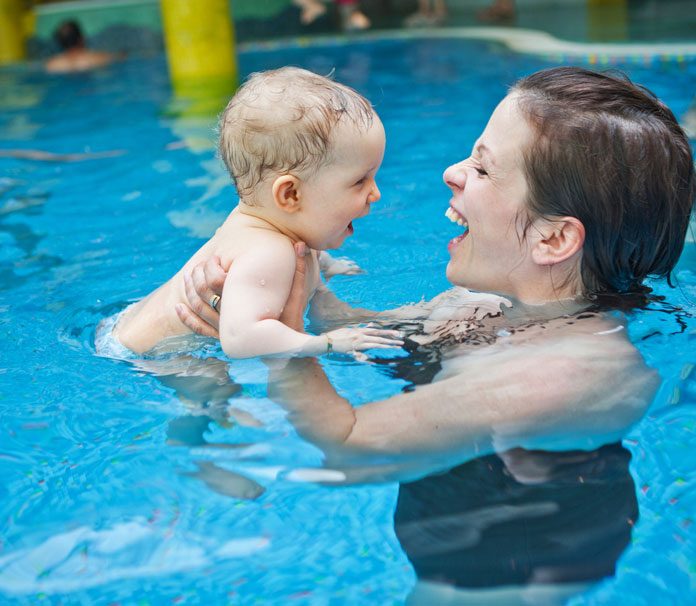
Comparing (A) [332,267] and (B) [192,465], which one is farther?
(A) [332,267]

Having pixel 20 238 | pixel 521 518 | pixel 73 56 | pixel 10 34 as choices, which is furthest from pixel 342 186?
pixel 10 34

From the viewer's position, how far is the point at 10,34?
12766 mm

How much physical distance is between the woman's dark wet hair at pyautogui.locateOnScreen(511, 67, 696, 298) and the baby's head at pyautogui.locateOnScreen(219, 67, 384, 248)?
0.50 meters

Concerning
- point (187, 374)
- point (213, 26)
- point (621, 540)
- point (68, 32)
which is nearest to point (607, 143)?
point (621, 540)

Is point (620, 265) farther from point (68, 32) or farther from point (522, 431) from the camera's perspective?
point (68, 32)

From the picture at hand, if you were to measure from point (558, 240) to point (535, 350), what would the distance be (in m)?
0.33

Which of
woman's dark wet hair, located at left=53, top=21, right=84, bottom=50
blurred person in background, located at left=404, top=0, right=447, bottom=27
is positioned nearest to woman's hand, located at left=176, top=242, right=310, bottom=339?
woman's dark wet hair, located at left=53, top=21, right=84, bottom=50

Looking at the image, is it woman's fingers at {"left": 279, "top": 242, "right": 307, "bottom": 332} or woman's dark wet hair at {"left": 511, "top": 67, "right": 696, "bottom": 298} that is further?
woman's fingers at {"left": 279, "top": 242, "right": 307, "bottom": 332}

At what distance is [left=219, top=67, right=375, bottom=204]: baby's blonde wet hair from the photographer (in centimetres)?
257

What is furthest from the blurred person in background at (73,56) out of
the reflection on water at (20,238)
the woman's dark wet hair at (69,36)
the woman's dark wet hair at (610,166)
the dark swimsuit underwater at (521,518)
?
the dark swimsuit underwater at (521,518)

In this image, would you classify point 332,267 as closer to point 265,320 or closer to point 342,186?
point 342,186

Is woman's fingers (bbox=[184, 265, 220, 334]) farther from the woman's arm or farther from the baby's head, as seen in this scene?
the woman's arm

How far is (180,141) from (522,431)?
16.8 ft

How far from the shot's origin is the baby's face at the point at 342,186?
2.61 m
